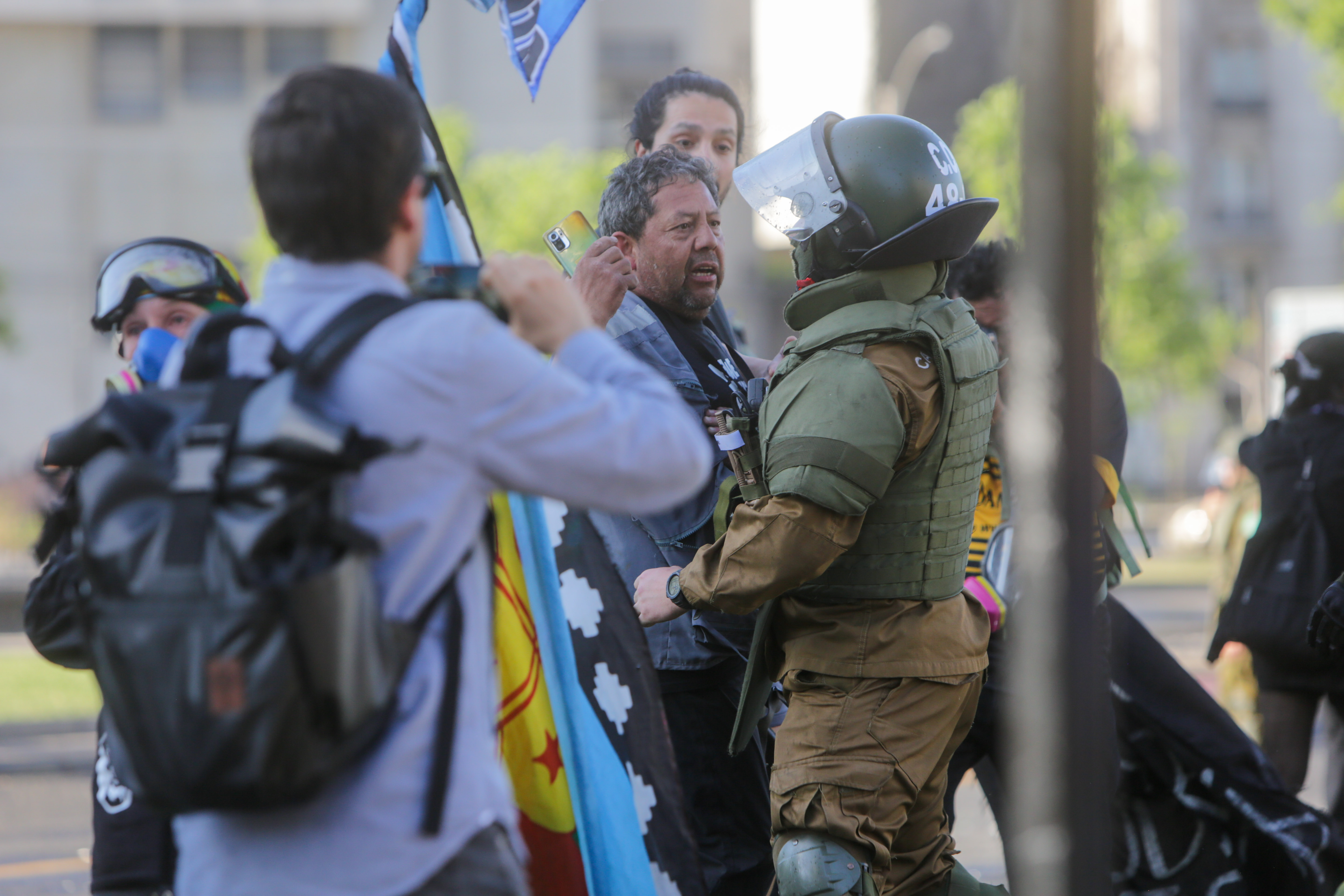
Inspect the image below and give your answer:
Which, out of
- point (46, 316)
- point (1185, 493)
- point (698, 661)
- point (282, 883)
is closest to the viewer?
point (282, 883)

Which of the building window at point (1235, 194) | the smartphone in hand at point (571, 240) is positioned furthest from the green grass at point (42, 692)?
the building window at point (1235, 194)

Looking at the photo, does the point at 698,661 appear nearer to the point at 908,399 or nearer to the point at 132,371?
the point at 908,399

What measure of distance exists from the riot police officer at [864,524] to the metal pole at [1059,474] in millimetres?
1101

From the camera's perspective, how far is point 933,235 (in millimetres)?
2926

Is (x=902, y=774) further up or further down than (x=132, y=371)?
further down

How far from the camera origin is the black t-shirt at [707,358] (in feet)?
11.2

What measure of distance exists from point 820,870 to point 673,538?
0.95 metres

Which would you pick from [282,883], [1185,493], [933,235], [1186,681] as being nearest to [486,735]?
[282,883]

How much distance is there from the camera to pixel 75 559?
2.34 m

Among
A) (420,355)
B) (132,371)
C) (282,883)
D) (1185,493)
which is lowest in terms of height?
(282,883)

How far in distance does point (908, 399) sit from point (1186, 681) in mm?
1791

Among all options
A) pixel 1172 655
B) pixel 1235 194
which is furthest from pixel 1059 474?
pixel 1235 194

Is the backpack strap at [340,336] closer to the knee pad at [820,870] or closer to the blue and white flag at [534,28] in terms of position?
the knee pad at [820,870]

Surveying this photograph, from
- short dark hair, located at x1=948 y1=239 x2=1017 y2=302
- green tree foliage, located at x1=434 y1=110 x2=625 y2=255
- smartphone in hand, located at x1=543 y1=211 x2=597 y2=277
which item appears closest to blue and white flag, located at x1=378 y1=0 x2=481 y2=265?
smartphone in hand, located at x1=543 y1=211 x2=597 y2=277
